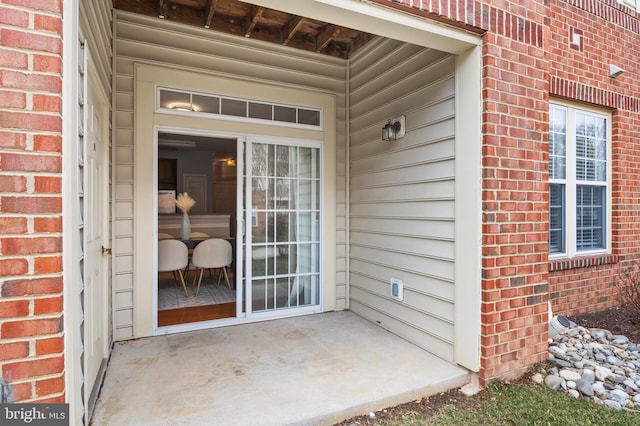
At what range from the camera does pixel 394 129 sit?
358 centimetres

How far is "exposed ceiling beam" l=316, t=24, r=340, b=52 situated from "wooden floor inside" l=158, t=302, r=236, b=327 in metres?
3.32

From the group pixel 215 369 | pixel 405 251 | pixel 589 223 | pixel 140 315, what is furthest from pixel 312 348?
pixel 589 223

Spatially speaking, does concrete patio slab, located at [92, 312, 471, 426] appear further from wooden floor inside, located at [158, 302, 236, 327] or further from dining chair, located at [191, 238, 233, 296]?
dining chair, located at [191, 238, 233, 296]

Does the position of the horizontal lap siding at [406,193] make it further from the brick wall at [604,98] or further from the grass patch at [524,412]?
the brick wall at [604,98]

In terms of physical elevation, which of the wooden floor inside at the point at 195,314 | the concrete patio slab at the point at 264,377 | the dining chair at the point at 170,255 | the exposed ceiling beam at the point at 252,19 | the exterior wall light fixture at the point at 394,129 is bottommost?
the concrete patio slab at the point at 264,377

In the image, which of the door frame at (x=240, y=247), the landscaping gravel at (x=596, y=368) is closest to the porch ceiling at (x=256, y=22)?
the door frame at (x=240, y=247)

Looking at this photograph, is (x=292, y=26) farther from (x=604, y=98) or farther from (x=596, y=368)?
(x=596, y=368)

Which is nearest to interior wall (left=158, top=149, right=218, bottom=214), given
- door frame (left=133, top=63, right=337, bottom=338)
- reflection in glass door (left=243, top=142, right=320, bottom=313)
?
reflection in glass door (left=243, top=142, right=320, bottom=313)

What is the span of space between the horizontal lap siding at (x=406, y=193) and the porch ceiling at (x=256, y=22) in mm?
335

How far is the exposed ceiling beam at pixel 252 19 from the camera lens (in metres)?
3.41

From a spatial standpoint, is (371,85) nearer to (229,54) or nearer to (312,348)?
(229,54)

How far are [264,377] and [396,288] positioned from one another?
1.58m

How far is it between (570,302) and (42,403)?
4.94m

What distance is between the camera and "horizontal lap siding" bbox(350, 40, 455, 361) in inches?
118
